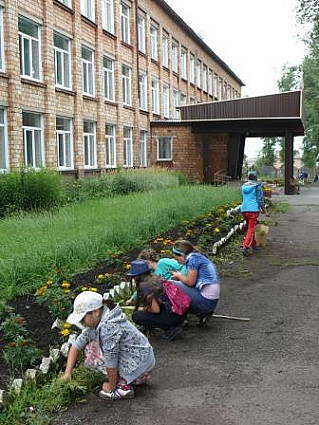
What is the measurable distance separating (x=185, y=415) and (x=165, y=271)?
Result: 248 cm

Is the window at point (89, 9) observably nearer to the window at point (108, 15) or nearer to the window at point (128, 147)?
the window at point (108, 15)

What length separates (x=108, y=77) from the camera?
29500mm

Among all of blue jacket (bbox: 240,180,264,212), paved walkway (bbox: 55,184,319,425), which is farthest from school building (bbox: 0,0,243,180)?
paved walkway (bbox: 55,184,319,425)

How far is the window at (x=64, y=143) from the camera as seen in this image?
23.6 m

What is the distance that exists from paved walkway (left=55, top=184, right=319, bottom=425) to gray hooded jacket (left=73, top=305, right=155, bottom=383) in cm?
24

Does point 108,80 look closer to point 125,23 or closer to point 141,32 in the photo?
point 125,23

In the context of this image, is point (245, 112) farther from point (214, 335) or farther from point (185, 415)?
point (185, 415)

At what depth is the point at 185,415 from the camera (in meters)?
4.12

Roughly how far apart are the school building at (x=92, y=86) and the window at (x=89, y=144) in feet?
0.16

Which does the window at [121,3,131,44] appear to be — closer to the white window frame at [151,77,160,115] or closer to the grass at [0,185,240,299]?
the white window frame at [151,77,160,115]

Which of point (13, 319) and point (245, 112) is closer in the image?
point (13, 319)

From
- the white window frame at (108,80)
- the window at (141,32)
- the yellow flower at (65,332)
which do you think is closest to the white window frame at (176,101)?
the window at (141,32)

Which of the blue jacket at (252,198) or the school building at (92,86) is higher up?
the school building at (92,86)

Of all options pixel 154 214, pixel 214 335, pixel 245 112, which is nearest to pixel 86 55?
pixel 245 112
